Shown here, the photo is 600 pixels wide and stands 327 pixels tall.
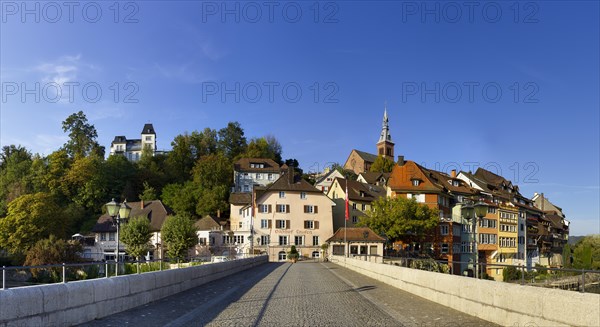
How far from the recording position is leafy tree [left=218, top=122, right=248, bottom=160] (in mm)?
138875

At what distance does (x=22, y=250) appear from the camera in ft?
244

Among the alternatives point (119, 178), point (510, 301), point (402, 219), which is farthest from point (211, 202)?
point (510, 301)

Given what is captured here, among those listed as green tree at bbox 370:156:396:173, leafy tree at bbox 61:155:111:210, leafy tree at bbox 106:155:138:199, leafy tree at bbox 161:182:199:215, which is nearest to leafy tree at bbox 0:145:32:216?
leafy tree at bbox 61:155:111:210

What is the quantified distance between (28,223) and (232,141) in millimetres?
68198

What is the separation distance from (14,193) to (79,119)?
108ft

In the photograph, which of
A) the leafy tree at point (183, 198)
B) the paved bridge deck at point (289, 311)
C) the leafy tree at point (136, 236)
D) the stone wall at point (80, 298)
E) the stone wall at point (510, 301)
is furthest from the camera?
the leafy tree at point (183, 198)

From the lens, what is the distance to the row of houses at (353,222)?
76.7m

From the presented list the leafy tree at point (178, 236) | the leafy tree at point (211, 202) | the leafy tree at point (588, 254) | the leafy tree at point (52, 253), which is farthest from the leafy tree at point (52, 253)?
the leafy tree at point (588, 254)

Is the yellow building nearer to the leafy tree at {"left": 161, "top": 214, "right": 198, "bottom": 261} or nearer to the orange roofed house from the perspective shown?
the orange roofed house

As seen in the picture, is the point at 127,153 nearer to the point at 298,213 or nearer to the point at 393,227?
the point at 298,213

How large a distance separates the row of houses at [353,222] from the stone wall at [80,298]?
183 feet

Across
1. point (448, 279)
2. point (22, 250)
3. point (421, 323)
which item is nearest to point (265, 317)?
point (421, 323)

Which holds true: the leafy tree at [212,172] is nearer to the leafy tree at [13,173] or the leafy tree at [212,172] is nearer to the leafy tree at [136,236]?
the leafy tree at [13,173]

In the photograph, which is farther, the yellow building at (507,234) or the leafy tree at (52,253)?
the yellow building at (507,234)
